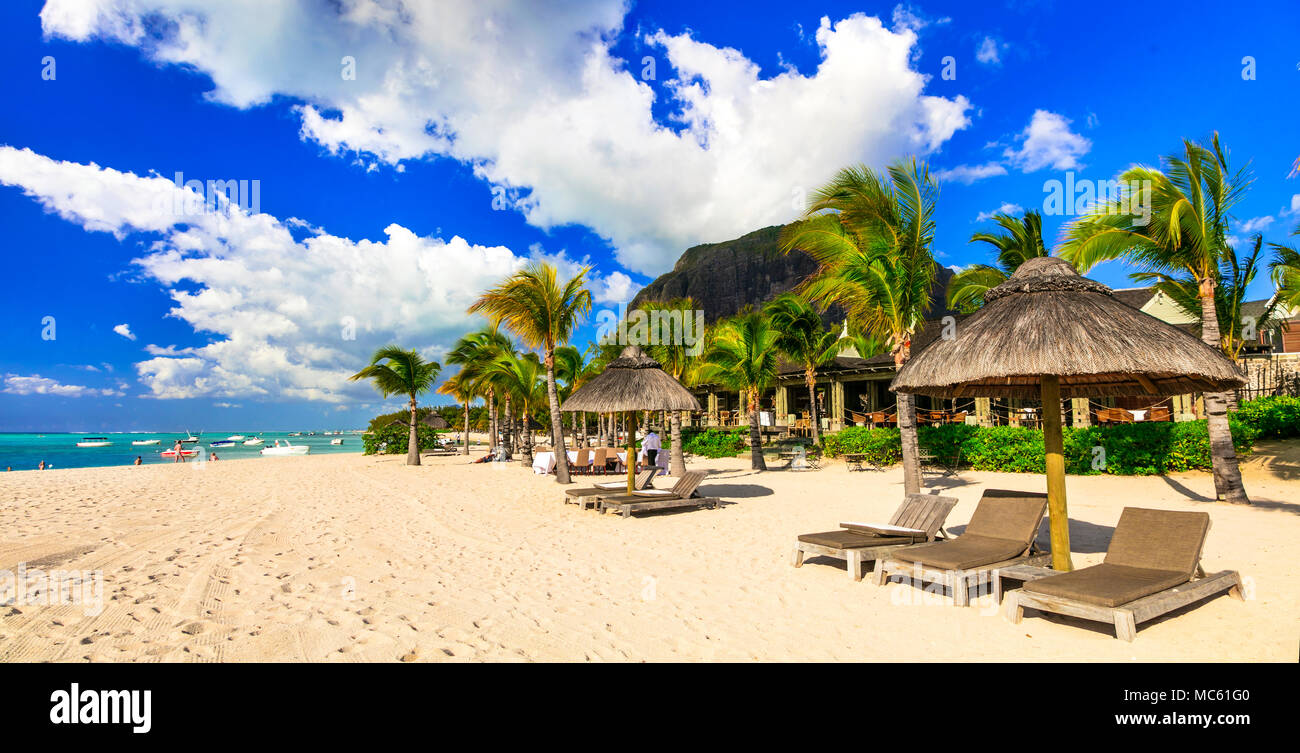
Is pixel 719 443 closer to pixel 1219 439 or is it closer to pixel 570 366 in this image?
pixel 570 366

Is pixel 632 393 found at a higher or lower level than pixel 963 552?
higher

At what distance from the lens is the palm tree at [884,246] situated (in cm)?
992

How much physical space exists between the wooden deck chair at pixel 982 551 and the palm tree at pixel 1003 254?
8.00m

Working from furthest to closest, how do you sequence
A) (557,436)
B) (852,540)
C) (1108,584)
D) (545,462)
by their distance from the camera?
(545,462) < (557,436) < (852,540) < (1108,584)

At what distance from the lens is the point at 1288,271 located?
11.7 m

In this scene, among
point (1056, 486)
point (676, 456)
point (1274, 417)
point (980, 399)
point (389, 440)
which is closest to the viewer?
point (1056, 486)

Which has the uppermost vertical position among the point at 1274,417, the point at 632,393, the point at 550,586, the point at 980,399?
the point at 632,393

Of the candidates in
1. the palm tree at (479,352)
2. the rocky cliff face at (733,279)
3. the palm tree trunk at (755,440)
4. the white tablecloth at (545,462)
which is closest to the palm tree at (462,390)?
the palm tree at (479,352)

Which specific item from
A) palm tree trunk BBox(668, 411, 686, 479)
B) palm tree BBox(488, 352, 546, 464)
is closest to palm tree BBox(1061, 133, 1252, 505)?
palm tree trunk BBox(668, 411, 686, 479)

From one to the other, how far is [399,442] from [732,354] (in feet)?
61.8

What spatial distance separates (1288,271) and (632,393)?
13783mm

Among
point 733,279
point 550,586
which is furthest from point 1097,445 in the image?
point 733,279

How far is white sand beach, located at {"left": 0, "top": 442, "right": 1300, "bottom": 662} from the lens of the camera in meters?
3.74

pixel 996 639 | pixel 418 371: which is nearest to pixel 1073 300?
pixel 996 639
